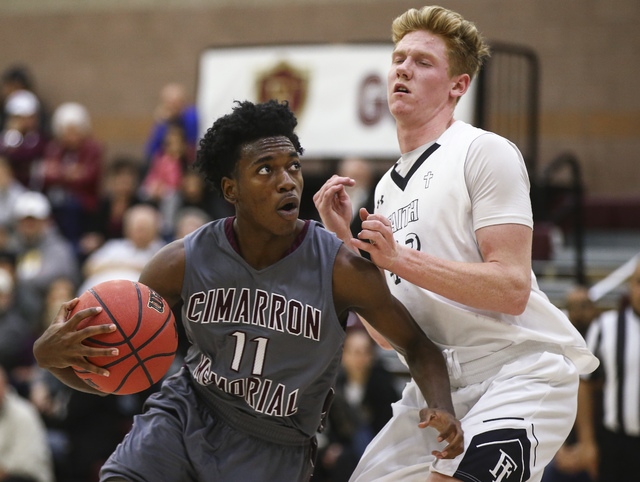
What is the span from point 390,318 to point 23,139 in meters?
9.36

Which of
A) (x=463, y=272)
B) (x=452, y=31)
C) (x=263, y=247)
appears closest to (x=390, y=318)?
(x=463, y=272)

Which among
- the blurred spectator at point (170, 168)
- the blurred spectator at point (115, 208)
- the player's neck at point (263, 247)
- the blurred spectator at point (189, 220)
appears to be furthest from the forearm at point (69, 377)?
the blurred spectator at point (115, 208)

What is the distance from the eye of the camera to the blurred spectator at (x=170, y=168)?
32.4ft

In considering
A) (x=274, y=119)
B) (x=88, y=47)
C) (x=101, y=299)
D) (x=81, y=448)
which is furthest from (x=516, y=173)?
(x=88, y=47)

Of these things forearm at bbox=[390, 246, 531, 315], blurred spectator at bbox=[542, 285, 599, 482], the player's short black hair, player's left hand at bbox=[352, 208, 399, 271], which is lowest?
blurred spectator at bbox=[542, 285, 599, 482]

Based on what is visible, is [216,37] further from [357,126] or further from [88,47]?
[357,126]

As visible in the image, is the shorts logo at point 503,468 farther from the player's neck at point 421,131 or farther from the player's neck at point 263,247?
the player's neck at point 421,131

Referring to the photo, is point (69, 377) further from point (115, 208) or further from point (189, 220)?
point (115, 208)

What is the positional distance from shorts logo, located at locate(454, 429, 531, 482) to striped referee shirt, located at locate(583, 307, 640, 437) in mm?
3442

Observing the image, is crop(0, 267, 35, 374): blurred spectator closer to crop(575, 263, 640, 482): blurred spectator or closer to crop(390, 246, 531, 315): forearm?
crop(575, 263, 640, 482): blurred spectator

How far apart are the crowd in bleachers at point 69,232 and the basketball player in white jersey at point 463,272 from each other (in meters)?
4.49

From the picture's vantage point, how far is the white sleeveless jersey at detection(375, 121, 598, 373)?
3.32m

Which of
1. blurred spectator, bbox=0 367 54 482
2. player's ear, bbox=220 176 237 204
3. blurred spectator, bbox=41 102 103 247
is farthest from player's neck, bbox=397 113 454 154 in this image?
blurred spectator, bbox=41 102 103 247

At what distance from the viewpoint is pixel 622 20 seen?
1118cm
